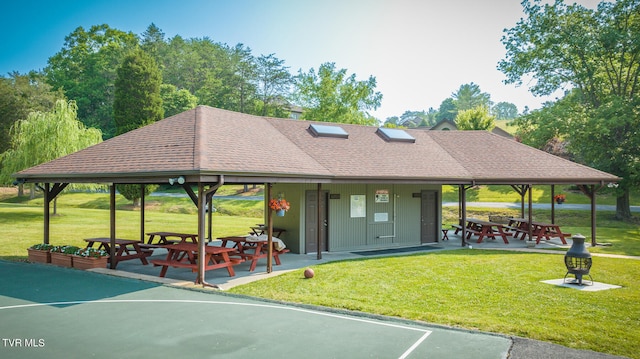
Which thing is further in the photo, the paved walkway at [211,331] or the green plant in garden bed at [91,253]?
the green plant in garden bed at [91,253]

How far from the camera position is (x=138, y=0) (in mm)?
23969

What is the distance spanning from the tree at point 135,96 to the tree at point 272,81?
18180 mm

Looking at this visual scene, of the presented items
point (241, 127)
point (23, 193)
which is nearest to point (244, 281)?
point (241, 127)

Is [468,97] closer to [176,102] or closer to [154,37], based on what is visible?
[154,37]

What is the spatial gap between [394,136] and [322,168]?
6.64 m

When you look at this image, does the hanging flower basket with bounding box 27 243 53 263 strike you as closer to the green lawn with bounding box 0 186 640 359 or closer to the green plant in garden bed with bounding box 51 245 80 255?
the green plant in garden bed with bounding box 51 245 80 255

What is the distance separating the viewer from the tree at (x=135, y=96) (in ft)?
102

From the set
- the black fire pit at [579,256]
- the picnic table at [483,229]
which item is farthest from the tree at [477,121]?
the black fire pit at [579,256]

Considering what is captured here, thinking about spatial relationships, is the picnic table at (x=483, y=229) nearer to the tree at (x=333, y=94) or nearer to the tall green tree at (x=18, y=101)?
the tree at (x=333, y=94)

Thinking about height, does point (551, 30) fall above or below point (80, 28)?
below

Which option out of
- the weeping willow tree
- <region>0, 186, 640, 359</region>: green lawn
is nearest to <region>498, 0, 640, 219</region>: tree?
<region>0, 186, 640, 359</region>: green lawn

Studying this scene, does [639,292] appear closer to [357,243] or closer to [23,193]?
[357,243]

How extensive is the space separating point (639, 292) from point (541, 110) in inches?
917

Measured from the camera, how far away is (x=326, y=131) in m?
19.0
